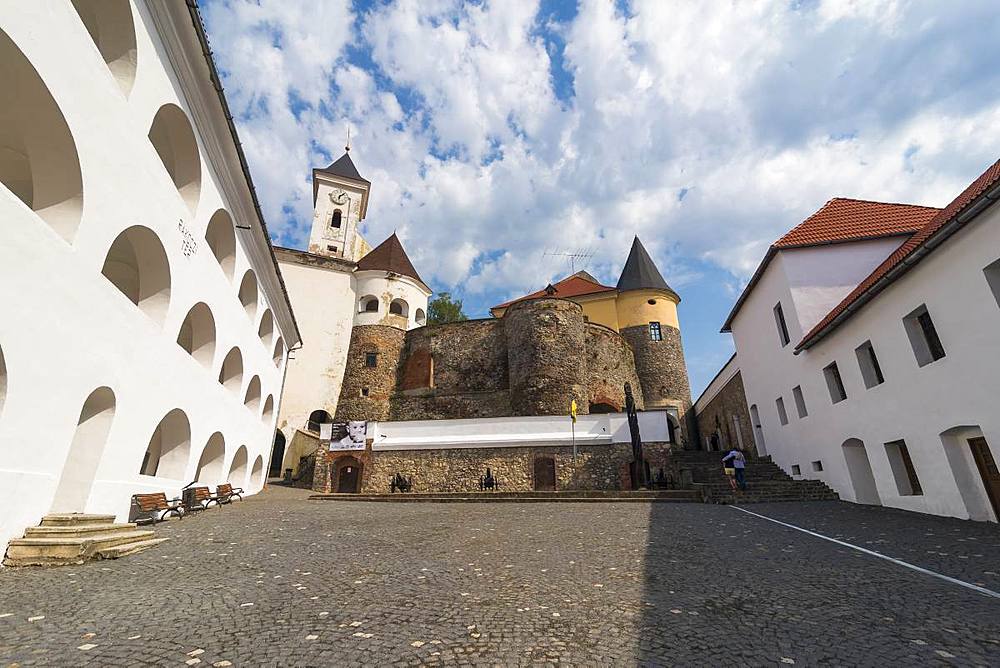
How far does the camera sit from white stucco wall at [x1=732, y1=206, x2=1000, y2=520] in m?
7.25

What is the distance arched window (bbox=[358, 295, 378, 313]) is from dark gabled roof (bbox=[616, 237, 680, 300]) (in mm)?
17234

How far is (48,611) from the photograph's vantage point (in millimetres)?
3395

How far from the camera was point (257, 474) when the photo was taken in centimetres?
1616

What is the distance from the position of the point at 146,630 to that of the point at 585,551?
439 cm

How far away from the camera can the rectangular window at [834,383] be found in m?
11.7

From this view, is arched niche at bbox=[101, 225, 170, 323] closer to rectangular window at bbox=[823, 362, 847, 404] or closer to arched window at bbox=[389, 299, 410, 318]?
rectangular window at bbox=[823, 362, 847, 404]

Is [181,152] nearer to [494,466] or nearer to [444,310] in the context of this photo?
[494,466]

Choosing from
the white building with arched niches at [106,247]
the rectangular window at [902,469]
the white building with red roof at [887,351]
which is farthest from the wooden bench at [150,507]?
the rectangular window at [902,469]

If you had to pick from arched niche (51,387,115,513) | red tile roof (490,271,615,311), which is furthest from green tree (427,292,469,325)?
arched niche (51,387,115,513)

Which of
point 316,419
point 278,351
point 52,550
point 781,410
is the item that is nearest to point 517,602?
point 52,550

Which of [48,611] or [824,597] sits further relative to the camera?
[824,597]

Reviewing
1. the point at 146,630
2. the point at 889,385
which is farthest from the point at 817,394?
the point at 146,630

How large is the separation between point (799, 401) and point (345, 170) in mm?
36832

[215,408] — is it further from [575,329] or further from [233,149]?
[575,329]
